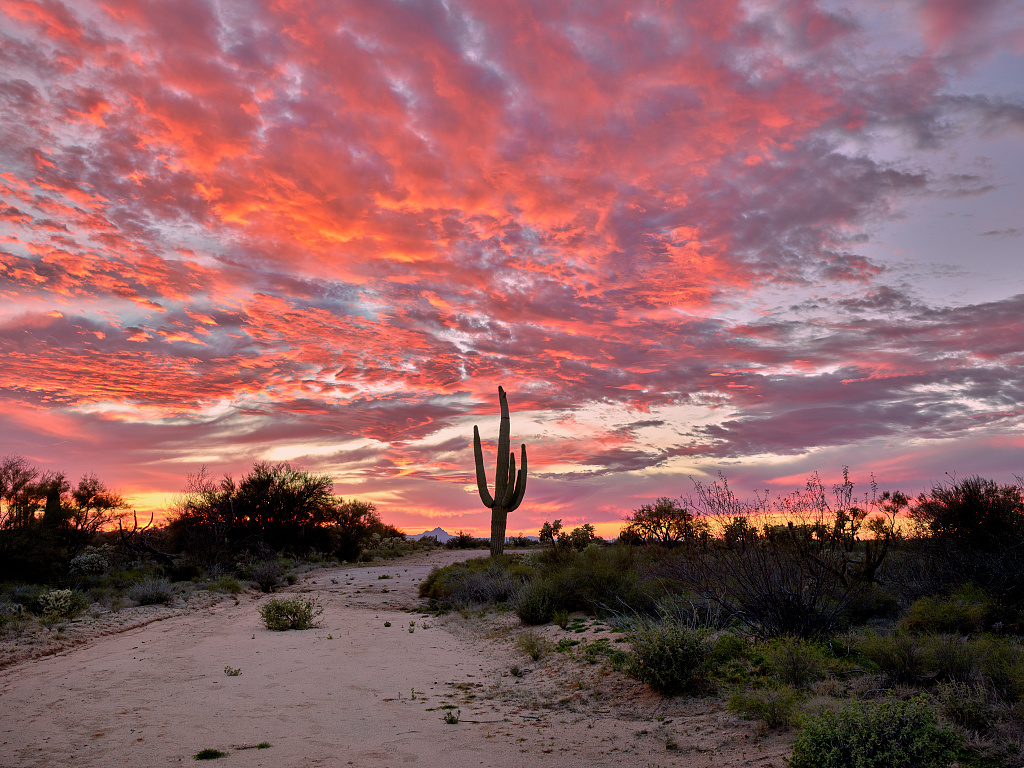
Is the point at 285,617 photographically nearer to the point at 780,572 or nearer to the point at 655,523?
the point at 780,572

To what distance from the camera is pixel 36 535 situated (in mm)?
20625

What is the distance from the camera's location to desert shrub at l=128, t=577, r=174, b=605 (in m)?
18.3

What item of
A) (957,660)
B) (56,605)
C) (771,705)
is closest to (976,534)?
(957,660)

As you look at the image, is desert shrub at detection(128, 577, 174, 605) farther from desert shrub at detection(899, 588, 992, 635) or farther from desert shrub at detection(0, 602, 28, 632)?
desert shrub at detection(899, 588, 992, 635)

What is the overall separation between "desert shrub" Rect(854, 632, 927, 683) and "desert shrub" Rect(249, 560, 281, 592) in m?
22.8

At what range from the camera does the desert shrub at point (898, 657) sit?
723 cm

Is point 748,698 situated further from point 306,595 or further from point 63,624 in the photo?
point 306,595

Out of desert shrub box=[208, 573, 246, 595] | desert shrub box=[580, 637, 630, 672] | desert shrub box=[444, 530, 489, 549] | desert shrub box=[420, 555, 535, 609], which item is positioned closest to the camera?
desert shrub box=[580, 637, 630, 672]

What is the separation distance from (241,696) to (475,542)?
42.9 metres

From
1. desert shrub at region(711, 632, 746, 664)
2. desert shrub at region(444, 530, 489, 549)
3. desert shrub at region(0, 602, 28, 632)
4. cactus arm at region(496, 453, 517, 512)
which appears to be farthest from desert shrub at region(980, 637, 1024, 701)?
desert shrub at region(444, 530, 489, 549)

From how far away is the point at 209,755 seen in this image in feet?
21.3

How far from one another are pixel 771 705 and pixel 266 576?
2353 centimetres

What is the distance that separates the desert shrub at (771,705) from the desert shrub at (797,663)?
0.34 m

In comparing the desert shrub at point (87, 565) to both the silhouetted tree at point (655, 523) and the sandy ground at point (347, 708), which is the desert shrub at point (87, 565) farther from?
the silhouetted tree at point (655, 523)
